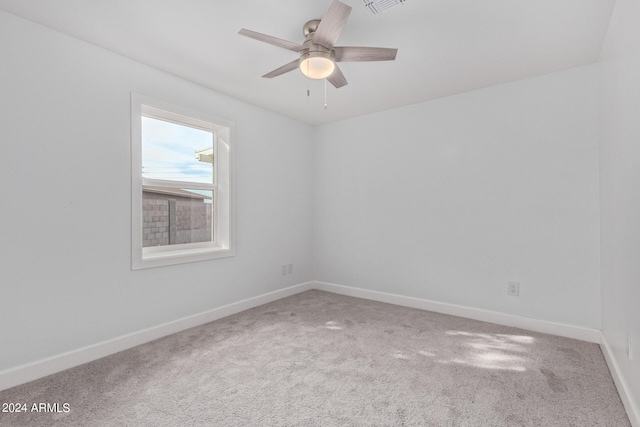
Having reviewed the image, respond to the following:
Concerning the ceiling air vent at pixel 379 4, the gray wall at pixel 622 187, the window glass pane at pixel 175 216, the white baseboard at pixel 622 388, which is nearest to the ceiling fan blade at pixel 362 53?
the ceiling air vent at pixel 379 4

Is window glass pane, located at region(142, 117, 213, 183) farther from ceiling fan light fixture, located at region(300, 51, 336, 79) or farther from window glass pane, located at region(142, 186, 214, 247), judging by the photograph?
ceiling fan light fixture, located at region(300, 51, 336, 79)

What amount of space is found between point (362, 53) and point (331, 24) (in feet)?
1.05

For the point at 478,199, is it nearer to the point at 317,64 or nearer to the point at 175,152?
the point at 317,64

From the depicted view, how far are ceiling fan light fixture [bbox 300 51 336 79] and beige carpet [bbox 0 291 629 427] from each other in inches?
78.3

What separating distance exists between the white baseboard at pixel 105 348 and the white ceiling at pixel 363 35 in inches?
87.8

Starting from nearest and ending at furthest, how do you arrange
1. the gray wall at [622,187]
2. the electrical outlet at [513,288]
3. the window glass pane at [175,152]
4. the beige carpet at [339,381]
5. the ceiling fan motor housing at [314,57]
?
1. the gray wall at [622,187]
2. the beige carpet at [339,381]
3. the ceiling fan motor housing at [314,57]
4. the window glass pane at [175,152]
5. the electrical outlet at [513,288]

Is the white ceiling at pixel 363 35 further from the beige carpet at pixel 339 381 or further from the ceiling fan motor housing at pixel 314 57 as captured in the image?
the beige carpet at pixel 339 381

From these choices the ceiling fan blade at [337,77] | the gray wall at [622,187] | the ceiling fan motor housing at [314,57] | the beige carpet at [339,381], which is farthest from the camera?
the ceiling fan blade at [337,77]

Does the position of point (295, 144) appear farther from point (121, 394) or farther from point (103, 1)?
point (121, 394)

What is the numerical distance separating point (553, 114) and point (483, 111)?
57cm

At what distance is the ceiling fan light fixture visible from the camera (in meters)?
1.81

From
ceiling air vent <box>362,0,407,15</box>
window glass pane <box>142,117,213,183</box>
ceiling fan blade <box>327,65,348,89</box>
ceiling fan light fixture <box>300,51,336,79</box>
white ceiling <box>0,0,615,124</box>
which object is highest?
white ceiling <box>0,0,615,124</box>

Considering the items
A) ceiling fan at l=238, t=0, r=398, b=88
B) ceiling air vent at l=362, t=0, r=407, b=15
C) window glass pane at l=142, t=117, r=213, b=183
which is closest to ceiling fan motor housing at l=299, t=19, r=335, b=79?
ceiling fan at l=238, t=0, r=398, b=88

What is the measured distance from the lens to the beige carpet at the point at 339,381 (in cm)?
157
